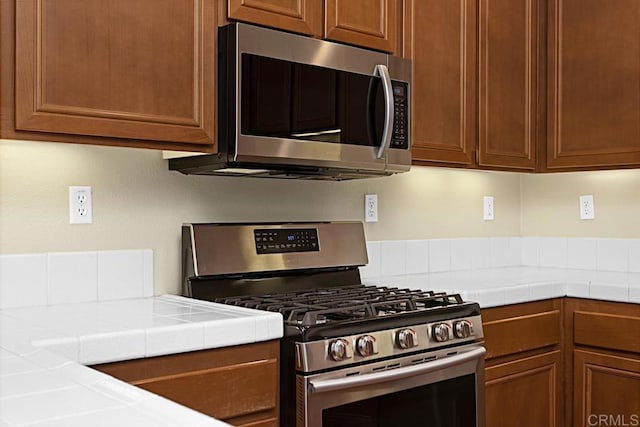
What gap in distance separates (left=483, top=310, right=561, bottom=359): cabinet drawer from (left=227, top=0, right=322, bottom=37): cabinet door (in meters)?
1.17

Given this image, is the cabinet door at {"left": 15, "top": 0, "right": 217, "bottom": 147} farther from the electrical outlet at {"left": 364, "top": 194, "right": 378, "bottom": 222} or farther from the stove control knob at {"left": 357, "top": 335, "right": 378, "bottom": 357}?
the electrical outlet at {"left": 364, "top": 194, "right": 378, "bottom": 222}

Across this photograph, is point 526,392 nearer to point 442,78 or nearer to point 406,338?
point 406,338

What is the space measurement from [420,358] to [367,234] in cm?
89

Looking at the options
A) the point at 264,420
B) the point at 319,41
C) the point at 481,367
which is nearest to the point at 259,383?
the point at 264,420

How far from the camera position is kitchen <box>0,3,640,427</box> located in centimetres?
209

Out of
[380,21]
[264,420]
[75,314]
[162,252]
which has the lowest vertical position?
[264,420]

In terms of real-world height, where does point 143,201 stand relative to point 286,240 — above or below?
above

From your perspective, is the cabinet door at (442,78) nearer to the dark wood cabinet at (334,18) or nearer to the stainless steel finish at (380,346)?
the dark wood cabinet at (334,18)

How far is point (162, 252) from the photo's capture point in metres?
2.34

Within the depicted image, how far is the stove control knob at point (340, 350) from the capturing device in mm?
1876

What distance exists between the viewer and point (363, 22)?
2.46 m

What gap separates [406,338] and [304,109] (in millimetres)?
757

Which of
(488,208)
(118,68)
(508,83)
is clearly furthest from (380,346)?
(488,208)

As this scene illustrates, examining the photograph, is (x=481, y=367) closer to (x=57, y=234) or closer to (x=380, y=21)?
(x=380, y=21)
